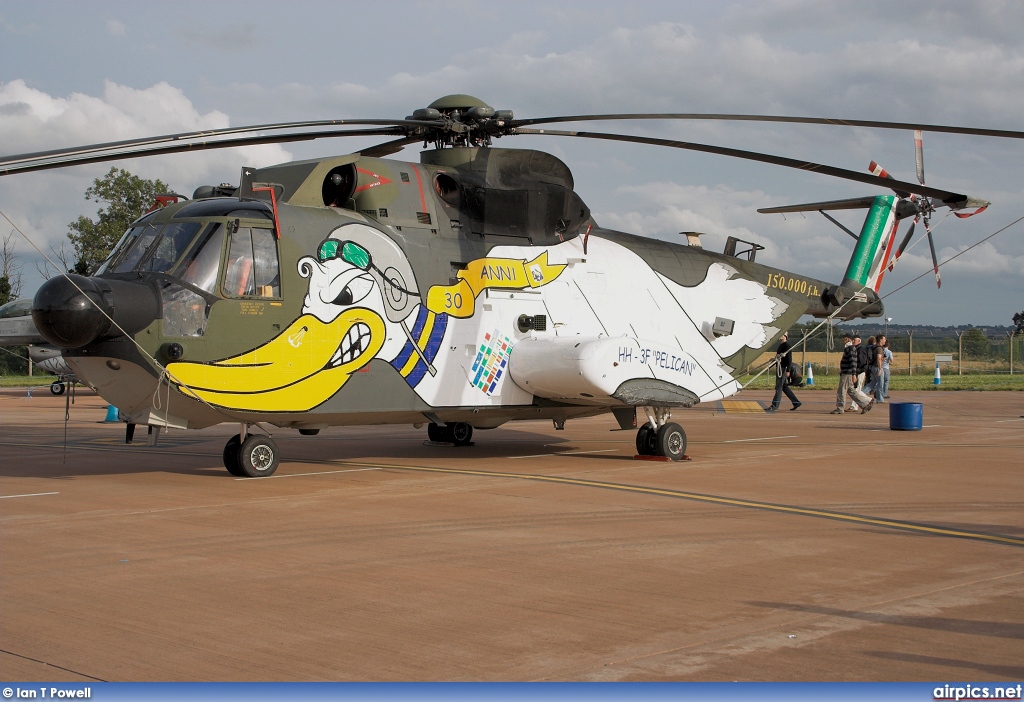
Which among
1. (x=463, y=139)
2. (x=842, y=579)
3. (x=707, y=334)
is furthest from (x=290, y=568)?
(x=707, y=334)

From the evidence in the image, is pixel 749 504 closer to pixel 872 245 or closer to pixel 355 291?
pixel 355 291

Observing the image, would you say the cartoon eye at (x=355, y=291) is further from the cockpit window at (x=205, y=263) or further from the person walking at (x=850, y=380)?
the person walking at (x=850, y=380)

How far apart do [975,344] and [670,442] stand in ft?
135

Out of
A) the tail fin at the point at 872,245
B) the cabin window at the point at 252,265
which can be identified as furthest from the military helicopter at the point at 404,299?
the tail fin at the point at 872,245

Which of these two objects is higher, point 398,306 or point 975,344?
point 975,344

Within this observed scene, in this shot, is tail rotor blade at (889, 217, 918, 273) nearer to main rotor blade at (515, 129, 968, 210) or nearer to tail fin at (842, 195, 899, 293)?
tail fin at (842, 195, 899, 293)

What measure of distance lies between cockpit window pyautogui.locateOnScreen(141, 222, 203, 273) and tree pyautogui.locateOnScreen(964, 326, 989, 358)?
44.8 metres

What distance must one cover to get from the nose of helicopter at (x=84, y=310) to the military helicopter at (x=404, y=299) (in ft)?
0.07

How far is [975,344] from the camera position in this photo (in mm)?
49938

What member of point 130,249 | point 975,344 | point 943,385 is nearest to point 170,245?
point 130,249

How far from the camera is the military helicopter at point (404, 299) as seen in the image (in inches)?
428

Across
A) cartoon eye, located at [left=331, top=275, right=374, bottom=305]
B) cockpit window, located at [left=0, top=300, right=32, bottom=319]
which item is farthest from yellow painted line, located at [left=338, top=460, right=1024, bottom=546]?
cockpit window, located at [left=0, top=300, right=32, bottom=319]

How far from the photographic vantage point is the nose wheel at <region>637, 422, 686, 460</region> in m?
14.4

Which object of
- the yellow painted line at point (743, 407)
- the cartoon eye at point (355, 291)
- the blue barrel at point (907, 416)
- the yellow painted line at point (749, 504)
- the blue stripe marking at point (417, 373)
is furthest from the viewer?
the yellow painted line at point (743, 407)
